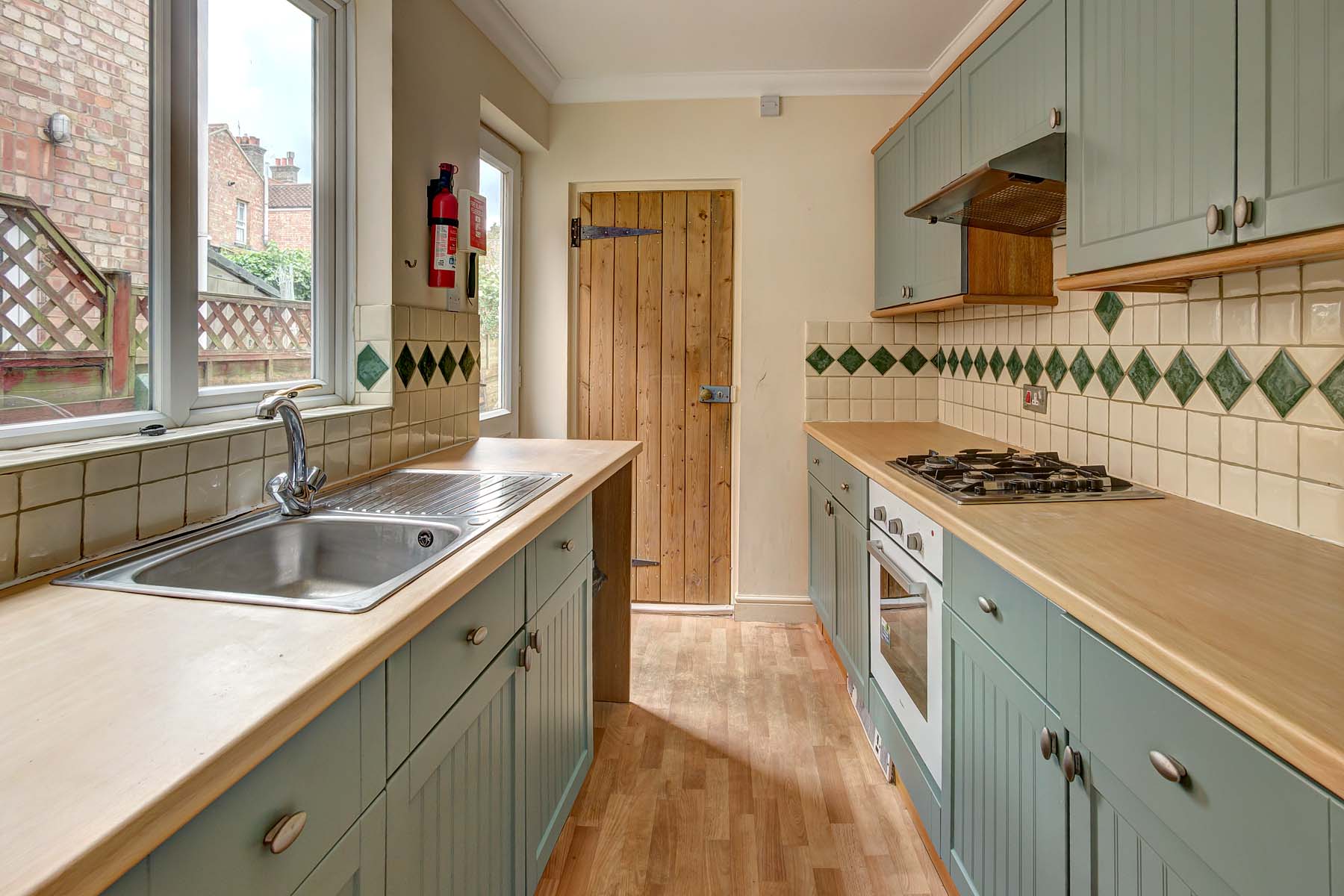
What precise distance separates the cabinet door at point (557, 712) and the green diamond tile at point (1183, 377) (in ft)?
4.97

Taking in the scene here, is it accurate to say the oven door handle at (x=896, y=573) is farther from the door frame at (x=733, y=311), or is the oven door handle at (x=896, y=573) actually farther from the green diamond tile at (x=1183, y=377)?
the door frame at (x=733, y=311)

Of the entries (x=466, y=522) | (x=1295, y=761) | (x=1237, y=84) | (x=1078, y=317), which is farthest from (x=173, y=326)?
(x=1078, y=317)

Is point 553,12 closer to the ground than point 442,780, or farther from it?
farther from it

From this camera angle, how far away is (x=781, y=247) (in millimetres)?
3324

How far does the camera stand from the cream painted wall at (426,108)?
2088 millimetres

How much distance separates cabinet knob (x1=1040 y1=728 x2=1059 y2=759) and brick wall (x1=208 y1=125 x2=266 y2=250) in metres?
1.88

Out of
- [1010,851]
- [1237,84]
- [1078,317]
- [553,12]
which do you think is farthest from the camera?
[553,12]

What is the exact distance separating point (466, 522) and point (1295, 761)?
3.83ft

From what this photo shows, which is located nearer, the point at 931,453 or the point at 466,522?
the point at 466,522

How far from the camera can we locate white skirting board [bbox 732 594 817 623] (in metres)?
3.44

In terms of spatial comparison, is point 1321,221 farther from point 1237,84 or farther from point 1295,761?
point 1295,761

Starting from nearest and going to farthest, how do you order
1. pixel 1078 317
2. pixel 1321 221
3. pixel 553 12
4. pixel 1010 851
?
pixel 1321 221
pixel 1010 851
pixel 1078 317
pixel 553 12

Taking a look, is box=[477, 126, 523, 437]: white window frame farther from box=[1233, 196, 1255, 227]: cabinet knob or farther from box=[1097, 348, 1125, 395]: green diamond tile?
box=[1233, 196, 1255, 227]: cabinet knob

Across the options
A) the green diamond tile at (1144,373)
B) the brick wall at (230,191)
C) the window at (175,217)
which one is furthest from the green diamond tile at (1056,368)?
the brick wall at (230,191)
